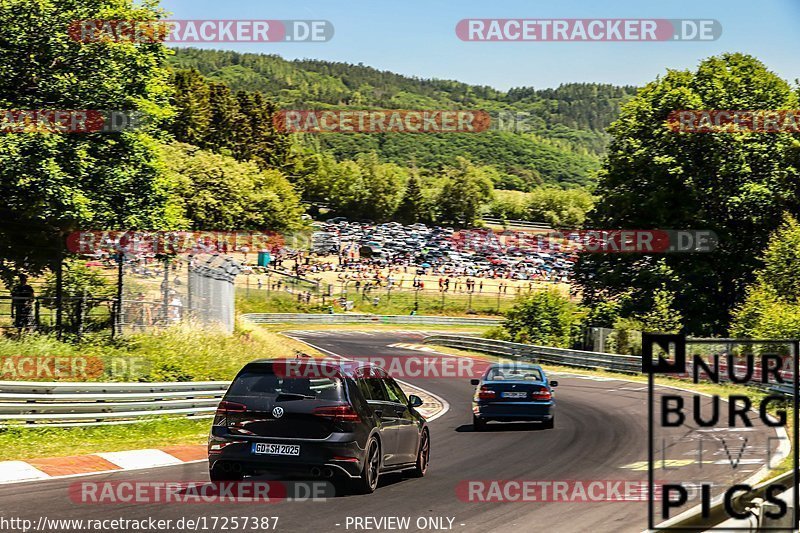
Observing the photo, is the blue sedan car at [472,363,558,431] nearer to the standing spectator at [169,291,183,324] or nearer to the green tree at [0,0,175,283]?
the standing spectator at [169,291,183,324]

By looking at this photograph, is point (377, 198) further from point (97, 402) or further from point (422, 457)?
point (422, 457)

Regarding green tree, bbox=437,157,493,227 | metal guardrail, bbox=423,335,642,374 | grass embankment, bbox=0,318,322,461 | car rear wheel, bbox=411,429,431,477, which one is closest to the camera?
car rear wheel, bbox=411,429,431,477

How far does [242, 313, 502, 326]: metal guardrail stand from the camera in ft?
225

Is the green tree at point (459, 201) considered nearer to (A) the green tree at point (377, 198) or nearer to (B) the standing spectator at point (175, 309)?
(A) the green tree at point (377, 198)

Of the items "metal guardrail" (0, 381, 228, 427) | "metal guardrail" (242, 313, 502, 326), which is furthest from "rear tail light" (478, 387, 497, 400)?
"metal guardrail" (242, 313, 502, 326)

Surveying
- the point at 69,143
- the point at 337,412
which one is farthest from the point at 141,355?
the point at 337,412

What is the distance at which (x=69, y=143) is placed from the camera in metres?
26.4

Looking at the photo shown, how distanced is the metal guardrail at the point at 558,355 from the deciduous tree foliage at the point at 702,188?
6053 mm

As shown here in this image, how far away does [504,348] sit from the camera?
47.5 meters

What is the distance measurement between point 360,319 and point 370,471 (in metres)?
60.2

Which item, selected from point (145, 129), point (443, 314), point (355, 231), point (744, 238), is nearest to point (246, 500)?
point (145, 129)

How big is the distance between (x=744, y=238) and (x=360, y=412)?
4118 centimetres

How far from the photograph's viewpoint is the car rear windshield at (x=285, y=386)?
36.3ft

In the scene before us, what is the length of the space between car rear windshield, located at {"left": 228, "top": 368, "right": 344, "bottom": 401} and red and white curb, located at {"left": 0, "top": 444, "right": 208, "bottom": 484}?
3.22m
